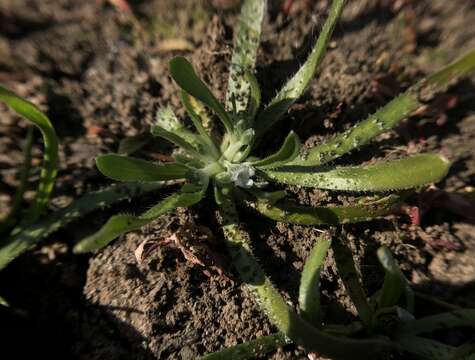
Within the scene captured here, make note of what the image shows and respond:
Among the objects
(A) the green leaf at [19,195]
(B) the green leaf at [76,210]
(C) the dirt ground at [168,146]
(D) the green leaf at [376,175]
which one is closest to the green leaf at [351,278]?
(C) the dirt ground at [168,146]

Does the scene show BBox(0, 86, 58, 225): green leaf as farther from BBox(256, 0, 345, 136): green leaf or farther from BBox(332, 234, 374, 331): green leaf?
BBox(332, 234, 374, 331): green leaf

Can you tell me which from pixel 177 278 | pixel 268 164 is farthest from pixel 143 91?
pixel 177 278

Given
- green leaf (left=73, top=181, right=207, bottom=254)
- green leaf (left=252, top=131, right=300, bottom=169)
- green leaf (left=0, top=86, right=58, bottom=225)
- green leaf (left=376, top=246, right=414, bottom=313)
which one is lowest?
green leaf (left=376, top=246, right=414, bottom=313)

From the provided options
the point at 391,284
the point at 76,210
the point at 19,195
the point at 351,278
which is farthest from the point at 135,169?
the point at 391,284

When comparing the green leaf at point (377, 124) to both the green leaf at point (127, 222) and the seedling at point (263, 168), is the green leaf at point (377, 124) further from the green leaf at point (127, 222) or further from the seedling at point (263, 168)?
the green leaf at point (127, 222)

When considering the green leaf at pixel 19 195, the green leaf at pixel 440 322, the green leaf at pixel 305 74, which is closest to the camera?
the green leaf at pixel 440 322

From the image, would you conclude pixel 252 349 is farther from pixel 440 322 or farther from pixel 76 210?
pixel 76 210

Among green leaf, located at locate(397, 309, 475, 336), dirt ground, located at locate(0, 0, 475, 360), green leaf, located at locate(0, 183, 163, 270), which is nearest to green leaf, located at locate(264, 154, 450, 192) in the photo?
dirt ground, located at locate(0, 0, 475, 360)
